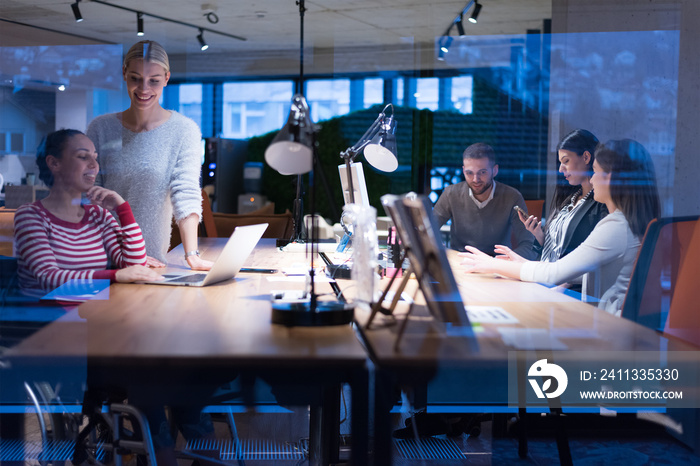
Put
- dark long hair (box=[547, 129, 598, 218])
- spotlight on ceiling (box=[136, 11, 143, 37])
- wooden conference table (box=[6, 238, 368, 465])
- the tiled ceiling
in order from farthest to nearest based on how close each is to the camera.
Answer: spotlight on ceiling (box=[136, 11, 143, 37])
the tiled ceiling
dark long hair (box=[547, 129, 598, 218])
wooden conference table (box=[6, 238, 368, 465])

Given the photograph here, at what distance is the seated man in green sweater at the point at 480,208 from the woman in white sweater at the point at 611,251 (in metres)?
1.38

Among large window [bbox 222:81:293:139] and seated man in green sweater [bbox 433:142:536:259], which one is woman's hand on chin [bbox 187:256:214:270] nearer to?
seated man in green sweater [bbox 433:142:536:259]

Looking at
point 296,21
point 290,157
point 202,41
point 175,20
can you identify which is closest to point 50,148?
point 290,157

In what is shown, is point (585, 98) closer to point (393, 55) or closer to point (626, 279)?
point (626, 279)

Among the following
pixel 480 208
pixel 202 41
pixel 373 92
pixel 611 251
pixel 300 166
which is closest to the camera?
pixel 300 166

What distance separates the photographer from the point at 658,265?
78.4 inches

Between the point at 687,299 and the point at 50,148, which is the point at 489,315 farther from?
the point at 50,148

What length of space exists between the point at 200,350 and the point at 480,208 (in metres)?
2.80

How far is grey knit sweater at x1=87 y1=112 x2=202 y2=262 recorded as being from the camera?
241cm

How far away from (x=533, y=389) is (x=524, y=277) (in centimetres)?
95

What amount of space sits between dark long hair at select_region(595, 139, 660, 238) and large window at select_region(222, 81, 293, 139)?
25.3 ft

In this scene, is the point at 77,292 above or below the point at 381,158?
below

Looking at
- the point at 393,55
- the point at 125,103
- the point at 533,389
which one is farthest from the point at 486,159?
the point at 393,55

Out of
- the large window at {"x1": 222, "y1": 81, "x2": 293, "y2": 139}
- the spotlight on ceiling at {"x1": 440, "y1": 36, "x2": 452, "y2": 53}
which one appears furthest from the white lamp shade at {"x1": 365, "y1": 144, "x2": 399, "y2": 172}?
the large window at {"x1": 222, "y1": 81, "x2": 293, "y2": 139}
